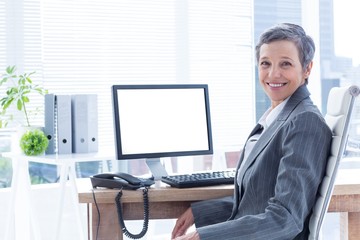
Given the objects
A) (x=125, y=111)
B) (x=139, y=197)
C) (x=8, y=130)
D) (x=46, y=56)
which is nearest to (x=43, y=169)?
(x=8, y=130)

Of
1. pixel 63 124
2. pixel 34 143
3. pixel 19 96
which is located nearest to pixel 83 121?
pixel 63 124

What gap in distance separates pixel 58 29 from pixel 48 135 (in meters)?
1.40

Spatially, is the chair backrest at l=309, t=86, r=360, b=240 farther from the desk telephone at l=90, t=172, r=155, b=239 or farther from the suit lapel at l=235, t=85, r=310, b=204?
the desk telephone at l=90, t=172, r=155, b=239

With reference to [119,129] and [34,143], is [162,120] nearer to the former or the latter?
[119,129]

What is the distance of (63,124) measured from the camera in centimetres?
289

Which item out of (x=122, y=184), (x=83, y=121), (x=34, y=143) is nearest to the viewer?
(x=122, y=184)

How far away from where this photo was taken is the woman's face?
5.39ft

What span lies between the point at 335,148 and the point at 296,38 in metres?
0.42

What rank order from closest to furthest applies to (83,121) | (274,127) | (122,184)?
(274,127)
(122,184)
(83,121)

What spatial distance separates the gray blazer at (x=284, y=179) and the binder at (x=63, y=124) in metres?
1.58

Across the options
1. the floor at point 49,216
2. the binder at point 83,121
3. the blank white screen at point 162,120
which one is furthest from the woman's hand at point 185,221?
the floor at point 49,216

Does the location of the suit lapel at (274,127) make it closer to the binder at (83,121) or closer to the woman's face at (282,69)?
the woman's face at (282,69)

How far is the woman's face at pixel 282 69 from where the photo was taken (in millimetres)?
1643

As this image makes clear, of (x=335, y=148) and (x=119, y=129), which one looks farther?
(x=119, y=129)
